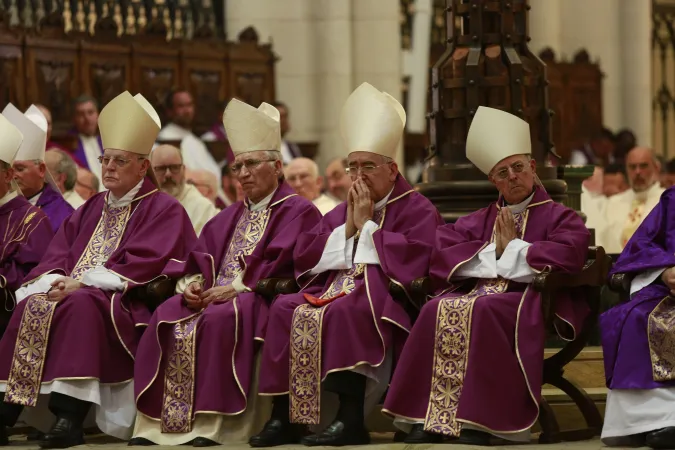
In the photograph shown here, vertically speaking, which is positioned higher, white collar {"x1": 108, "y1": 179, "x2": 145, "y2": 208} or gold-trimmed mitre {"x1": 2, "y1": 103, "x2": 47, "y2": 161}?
gold-trimmed mitre {"x1": 2, "y1": 103, "x2": 47, "y2": 161}

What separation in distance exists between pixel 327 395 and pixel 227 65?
8102 millimetres

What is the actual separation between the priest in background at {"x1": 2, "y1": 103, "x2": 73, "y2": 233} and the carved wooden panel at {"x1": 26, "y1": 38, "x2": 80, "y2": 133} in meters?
4.63

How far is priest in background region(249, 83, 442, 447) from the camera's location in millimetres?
8062

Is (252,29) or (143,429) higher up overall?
(252,29)

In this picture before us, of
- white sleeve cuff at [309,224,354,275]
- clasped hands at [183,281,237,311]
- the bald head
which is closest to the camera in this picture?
white sleeve cuff at [309,224,354,275]

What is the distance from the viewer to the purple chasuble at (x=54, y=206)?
9656 mm

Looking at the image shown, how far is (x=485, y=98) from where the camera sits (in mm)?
9625

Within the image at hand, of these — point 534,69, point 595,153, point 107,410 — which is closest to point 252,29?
point 595,153

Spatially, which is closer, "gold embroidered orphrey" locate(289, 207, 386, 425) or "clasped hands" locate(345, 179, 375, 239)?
"gold embroidered orphrey" locate(289, 207, 386, 425)

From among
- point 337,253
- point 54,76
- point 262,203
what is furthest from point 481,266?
point 54,76

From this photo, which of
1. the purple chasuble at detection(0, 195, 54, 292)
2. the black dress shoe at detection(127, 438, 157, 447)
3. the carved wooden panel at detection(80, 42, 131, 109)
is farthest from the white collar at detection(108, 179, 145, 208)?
the carved wooden panel at detection(80, 42, 131, 109)

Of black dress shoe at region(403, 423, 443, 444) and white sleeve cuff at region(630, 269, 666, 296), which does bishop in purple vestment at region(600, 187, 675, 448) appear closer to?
white sleeve cuff at region(630, 269, 666, 296)

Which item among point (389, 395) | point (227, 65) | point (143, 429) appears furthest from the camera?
point (227, 65)

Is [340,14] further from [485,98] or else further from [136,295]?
[136,295]
